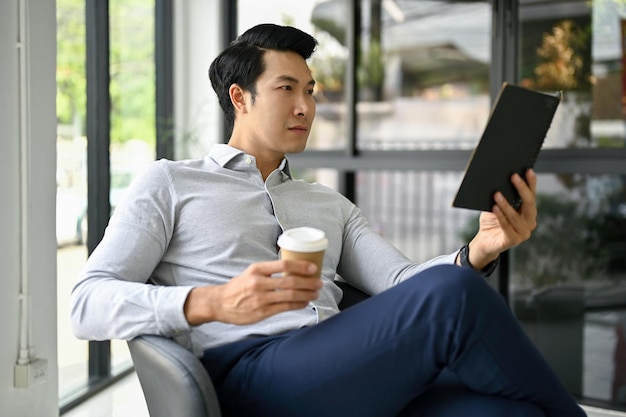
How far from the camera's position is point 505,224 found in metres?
1.67

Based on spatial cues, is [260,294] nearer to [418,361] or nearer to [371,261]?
[418,361]

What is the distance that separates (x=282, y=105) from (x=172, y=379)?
2.66ft

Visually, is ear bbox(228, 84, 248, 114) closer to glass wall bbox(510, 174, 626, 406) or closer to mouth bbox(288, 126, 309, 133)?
mouth bbox(288, 126, 309, 133)

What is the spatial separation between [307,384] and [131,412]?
5.13ft

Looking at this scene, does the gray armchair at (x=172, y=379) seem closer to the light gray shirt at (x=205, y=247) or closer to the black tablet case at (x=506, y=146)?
the light gray shirt at (x=205, y=247)

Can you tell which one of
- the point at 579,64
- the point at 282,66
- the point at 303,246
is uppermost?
the point at 579,64

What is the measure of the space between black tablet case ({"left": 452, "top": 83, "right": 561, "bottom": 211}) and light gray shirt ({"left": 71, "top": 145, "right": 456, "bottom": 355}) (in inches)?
12.1

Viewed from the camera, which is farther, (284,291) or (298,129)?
(298,129)

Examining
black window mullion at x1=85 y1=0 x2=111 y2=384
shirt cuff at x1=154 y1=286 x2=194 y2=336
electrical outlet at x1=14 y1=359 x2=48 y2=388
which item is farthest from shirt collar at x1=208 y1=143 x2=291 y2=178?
black window mullion at x1=85 y1=0 x2=111 y2=384

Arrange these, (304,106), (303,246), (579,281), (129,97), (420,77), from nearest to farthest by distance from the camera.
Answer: (303,246) → (304,106) → (579,281) → (129,97) → (420,77)

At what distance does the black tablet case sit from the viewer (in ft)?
5.00

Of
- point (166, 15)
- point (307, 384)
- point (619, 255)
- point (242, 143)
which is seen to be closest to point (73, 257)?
point (242, 143)

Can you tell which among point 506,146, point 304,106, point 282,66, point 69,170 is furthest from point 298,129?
point 69,170

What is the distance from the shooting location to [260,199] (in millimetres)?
1826
